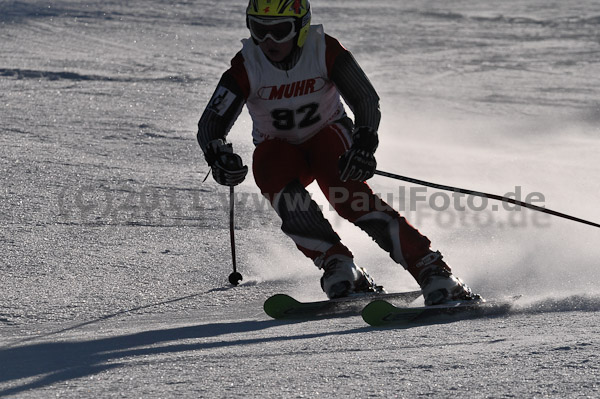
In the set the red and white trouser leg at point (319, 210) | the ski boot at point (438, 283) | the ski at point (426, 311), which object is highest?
the red and white trouser leg at point (319, 210)

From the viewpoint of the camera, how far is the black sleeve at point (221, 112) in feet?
14.8

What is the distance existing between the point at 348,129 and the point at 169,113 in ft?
17.6

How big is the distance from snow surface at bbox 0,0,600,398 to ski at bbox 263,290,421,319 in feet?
0.51

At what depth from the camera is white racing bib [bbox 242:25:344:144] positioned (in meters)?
4.56

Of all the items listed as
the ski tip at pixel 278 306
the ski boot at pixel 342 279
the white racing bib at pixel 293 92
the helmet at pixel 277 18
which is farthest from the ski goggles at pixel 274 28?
the ski tip at pixel 278 306

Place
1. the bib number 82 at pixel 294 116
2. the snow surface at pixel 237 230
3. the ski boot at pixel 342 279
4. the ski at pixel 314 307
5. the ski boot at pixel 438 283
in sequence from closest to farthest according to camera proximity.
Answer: the snow surface at pixel 237 230
the ski at pixel 314 307
the ski boot at pixel 438 283
the ski boot at pixel 342 279
the bib number 82 at pixel 294 116

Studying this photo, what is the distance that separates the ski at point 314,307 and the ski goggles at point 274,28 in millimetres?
1234

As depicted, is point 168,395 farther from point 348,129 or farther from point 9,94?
point 9,94

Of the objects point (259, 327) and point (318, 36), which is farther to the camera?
point (318, 36)

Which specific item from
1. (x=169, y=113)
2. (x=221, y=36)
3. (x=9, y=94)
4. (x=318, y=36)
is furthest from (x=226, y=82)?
(x=221, y=36)

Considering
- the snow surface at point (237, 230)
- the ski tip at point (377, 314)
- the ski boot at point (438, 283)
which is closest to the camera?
the snow surface at point (237, 230)

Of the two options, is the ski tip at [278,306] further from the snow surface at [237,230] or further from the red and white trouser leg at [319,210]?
the red and white trouser leg at [319,210]

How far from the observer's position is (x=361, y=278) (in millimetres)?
4586

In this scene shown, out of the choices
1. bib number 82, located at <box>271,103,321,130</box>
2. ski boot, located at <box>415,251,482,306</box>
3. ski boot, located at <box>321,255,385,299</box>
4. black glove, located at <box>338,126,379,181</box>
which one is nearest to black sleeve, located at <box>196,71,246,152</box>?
bib number 82, located at <box>271,103,321,130</box>
